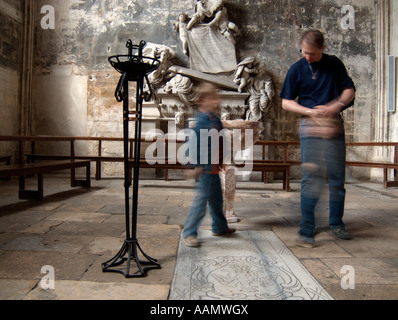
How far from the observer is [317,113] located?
90.1 inches

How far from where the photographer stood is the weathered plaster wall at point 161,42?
7043mm

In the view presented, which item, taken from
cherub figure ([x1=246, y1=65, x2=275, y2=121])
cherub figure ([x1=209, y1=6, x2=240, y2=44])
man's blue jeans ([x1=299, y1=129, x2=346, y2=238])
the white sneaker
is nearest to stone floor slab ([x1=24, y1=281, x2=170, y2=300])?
the white sneaker

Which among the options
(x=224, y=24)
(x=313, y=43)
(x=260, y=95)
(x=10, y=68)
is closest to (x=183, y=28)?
(x=224, y=24)

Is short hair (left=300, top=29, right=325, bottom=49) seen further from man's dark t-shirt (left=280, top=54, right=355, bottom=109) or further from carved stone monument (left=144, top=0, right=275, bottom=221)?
carved stone monument (left=144, top=0, right=275, bottom=221)

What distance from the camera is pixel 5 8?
20.8ft

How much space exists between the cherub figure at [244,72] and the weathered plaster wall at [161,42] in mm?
556

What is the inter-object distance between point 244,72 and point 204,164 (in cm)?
472

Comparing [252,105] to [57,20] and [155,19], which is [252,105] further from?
[57,20]

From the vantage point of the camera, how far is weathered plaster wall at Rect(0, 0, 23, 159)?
20.8 ft

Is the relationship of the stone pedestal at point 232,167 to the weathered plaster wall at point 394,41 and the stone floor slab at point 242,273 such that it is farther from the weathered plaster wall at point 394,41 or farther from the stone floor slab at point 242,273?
the weathered plaster wall at point 394,41

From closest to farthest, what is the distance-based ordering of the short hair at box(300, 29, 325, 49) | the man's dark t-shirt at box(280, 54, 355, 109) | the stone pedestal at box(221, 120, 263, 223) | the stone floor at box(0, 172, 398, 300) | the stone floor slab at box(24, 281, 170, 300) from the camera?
the stone floor slab at box(24, 281, 170, 300) → the stone floor at box(0, 172, 398, 300) → the short hair at box(300, 29, 325, 49) → the man's dark t-shirt at box(280, 54, 355, 109) → the stone pedestal at box(221, 120, 263, 223)

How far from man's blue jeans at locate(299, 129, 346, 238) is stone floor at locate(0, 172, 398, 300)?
23 centimetres

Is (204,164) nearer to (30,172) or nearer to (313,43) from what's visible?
(313,43)
